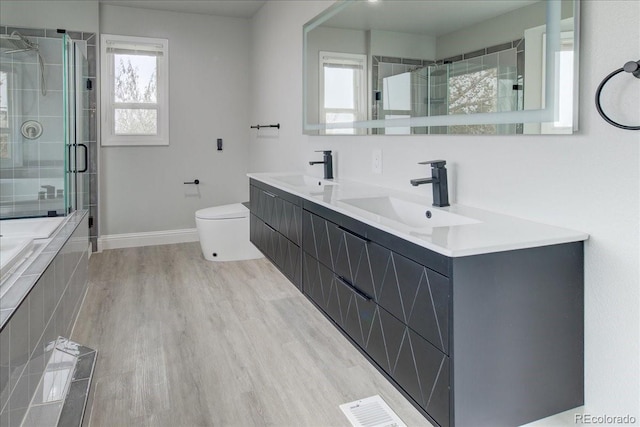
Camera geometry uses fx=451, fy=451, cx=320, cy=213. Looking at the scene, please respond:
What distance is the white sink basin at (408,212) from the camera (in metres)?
1.74

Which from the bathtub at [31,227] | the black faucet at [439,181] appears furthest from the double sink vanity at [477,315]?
the bathtub at [31,227]

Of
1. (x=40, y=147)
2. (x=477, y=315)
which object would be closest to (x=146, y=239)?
(x=40, y=147)

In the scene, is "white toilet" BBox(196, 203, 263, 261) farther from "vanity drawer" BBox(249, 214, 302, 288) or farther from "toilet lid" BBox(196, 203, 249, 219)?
"vanity drawer" BBox(249, 214, 302, 288)

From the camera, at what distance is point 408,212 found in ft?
6.55

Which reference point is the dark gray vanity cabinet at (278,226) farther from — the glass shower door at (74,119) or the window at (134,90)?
the window at (134,90)

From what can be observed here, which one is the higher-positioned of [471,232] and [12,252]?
[471,232]

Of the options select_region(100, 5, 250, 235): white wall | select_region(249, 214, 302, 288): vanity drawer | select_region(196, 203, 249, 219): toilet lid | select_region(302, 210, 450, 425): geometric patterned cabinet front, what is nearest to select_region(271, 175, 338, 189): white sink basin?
select_region(249, 214, 302, 288): vanity drawer

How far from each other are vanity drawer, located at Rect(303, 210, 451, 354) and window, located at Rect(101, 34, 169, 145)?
3350 millimetres

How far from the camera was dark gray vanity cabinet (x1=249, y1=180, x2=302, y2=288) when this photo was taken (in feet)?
7.77

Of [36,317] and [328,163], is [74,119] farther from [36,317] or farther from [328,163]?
[36,317]

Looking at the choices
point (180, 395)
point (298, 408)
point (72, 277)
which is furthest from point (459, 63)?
point (72, 277)

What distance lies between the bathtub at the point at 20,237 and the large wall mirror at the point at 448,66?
72.3 inches
